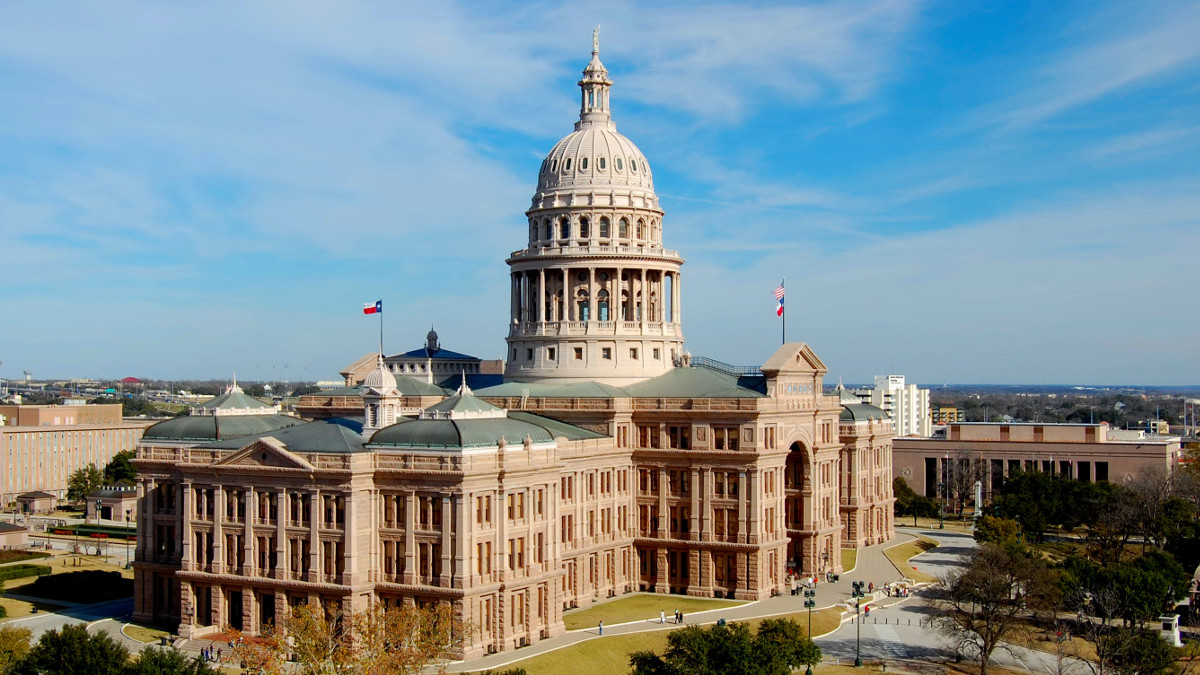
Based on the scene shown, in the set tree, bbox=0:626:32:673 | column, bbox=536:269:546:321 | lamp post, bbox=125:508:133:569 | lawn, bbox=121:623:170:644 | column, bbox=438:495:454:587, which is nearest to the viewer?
tree, bbox=0:626:32:673

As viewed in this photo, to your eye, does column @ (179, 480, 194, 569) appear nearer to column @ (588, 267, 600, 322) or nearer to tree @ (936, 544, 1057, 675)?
column @ (588, 267, 600, 322)

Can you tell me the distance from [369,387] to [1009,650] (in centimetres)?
5191

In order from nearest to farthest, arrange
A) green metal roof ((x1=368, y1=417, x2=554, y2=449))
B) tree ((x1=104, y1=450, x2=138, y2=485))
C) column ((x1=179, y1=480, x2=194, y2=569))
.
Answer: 1. green metal roof ((x1=368, y1=417, x2=554, y2=449))
2. column ((x1=179, y1=480, x2=194, y2=569))
3. tree ((x1=104, y1=450, x2=138, y2=485))

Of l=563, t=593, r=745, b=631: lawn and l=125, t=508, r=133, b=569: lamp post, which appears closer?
l=563, t=593, r=745, b=631: lawn

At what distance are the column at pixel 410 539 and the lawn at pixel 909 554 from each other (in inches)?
2129

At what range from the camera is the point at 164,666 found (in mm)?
70875

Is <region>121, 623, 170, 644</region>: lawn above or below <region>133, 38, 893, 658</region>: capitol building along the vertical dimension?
below

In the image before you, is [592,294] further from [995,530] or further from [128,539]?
[128,539]

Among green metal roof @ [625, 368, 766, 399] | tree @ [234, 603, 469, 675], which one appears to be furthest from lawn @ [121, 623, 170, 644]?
green metal roof @ [625, 368, 766, 399]

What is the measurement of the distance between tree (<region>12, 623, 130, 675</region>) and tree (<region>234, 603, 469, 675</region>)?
767 cm

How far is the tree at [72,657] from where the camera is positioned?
73188mm

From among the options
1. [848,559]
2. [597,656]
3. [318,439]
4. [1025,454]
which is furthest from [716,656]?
[1025,454]

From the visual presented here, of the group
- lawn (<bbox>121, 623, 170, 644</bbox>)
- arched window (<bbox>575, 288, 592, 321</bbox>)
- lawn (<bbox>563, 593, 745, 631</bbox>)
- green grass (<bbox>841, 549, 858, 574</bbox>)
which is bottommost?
lawn (<bbox>121, 623, 170, 644</bbox>)

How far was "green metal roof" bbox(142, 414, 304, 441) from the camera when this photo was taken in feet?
332
